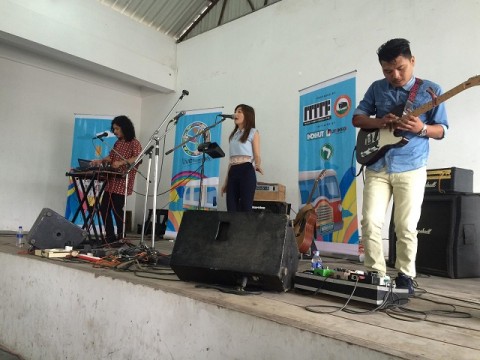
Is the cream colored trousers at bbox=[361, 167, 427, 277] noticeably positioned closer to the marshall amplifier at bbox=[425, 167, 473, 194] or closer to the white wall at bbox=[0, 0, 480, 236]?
the marshall amplifier at bbox=[425, 167, 473, 194]

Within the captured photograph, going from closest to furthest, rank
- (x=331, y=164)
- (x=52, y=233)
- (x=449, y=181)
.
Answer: (x=449, y=181) < (x=52, y=233) < (x=331, y=164)

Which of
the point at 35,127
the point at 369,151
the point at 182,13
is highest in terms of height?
the point at 182,13

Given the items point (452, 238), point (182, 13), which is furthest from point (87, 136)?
point (452, 238)

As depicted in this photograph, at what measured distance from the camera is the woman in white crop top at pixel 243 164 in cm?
290

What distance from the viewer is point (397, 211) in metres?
1.70

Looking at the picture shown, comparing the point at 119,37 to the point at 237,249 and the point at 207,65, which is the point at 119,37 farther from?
the point at 237,249

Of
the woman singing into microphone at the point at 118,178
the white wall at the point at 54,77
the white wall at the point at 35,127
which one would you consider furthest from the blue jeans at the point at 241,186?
the white wall at the point at 35,127

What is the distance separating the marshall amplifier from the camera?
2.55 metres

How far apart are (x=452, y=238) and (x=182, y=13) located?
530 cm

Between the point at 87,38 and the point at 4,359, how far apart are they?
14.3 ft

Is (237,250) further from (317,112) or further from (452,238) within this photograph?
(317,112)

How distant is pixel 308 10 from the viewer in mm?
4566

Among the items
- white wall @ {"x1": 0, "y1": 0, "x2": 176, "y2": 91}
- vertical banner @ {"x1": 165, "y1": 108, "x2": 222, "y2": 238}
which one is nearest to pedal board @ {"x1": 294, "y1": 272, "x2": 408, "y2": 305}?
vertical banner @ {"x1": 165, "y1": 108, "x2": 222, "y2": 238}

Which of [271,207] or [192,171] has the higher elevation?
[192,171]
